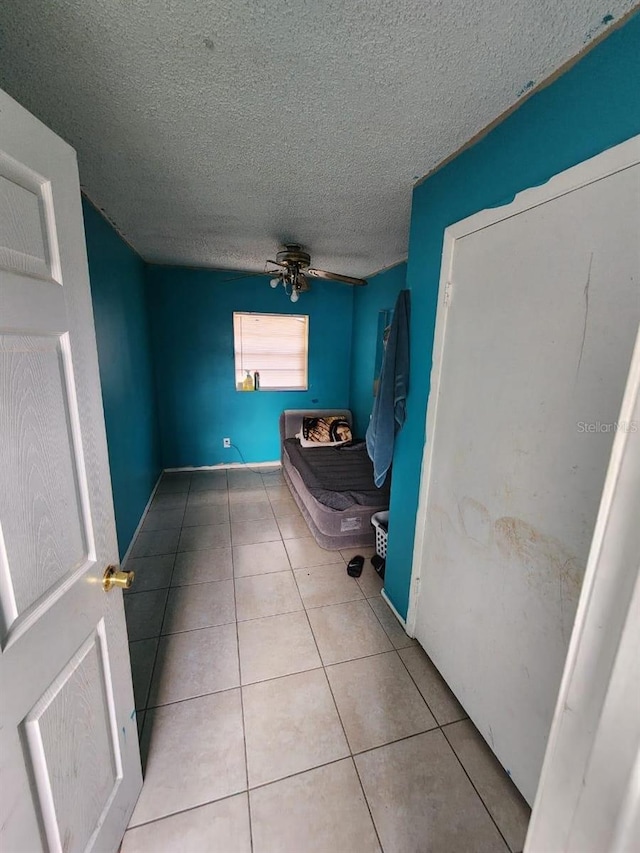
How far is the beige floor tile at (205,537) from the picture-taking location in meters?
2.71

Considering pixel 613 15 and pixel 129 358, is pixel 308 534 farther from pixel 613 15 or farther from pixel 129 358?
pixel 613 15

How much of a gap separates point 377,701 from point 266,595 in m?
0.90

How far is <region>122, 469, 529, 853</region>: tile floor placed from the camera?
1129 millimetres

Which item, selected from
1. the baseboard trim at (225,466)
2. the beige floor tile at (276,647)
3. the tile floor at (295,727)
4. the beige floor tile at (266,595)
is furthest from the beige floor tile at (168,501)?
the beige floor tile at (276,647)

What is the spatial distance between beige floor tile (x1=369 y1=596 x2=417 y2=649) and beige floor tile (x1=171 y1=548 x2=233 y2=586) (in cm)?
101

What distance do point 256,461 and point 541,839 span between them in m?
4.14

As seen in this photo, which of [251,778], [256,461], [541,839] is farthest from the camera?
[256,461]

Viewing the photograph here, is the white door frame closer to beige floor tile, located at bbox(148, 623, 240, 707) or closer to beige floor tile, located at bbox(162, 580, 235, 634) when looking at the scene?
beige floor tile, located at bbox(148, 623, 240, 707)

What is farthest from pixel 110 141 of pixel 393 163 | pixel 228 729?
pixel 228 729

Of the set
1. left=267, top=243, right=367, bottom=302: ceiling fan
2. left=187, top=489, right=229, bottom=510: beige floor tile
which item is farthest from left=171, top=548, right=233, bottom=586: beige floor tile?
left=267, top=243, right=367, bottom=302: ceiling fan

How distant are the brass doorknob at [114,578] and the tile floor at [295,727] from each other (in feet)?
2.81

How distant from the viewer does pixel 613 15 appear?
32.8 inches

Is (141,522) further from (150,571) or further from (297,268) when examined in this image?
(297,268)

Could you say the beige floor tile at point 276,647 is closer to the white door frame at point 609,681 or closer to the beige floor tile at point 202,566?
the beige floor tile at point 202,566
